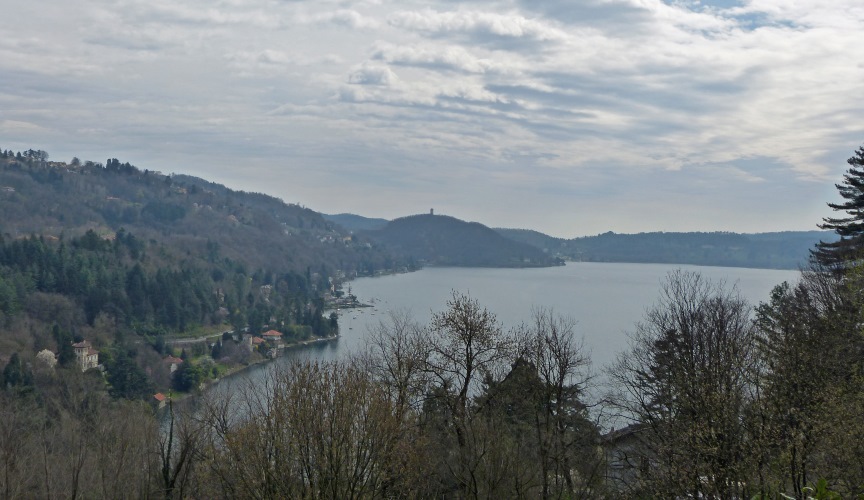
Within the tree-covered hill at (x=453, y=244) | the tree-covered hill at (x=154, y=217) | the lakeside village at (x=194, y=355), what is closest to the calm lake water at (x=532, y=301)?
the lakeside village at (x=194, y=355)

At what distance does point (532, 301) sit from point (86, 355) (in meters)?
28.2

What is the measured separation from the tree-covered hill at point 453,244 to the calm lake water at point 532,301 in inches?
1085

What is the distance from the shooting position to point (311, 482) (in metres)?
6.99

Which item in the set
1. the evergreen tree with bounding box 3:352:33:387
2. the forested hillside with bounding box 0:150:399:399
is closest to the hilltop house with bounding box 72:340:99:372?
the forested hillside with bounding box 0:150:399:399

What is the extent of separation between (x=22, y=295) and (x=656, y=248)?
99154 millimetres

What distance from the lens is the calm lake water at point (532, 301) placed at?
36188 mm

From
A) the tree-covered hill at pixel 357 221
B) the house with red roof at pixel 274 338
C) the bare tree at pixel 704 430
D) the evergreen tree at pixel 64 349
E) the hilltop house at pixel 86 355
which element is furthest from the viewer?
the tree-covered hill at pixel 357 221

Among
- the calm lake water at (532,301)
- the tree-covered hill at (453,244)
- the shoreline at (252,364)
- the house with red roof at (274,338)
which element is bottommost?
the shoreline at (252,364)

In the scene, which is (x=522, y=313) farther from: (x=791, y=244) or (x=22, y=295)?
(x=791, y=244)

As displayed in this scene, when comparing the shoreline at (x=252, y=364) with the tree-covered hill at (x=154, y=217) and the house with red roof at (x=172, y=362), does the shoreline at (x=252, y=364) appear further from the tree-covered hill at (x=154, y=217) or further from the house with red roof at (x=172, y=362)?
the tree-covered hill at (x=154, y=217)

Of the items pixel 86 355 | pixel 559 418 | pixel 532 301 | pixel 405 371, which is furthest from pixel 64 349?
pixel 532 301

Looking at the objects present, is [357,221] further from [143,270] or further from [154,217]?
[143,270]

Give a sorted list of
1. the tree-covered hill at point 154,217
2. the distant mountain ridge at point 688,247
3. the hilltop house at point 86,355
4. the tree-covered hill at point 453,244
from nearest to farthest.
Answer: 1. the hilltop house at point 86,355
2. the tree-covered hill at point 154,217
3. the distant mountain ridge at point 688,247
4. the tree-covered hill at point 453,244

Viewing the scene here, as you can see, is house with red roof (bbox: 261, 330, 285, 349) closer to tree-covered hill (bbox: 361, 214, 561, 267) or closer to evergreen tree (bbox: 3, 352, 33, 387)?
evergreen tree (bbox: 3, 352, 33, 387)
